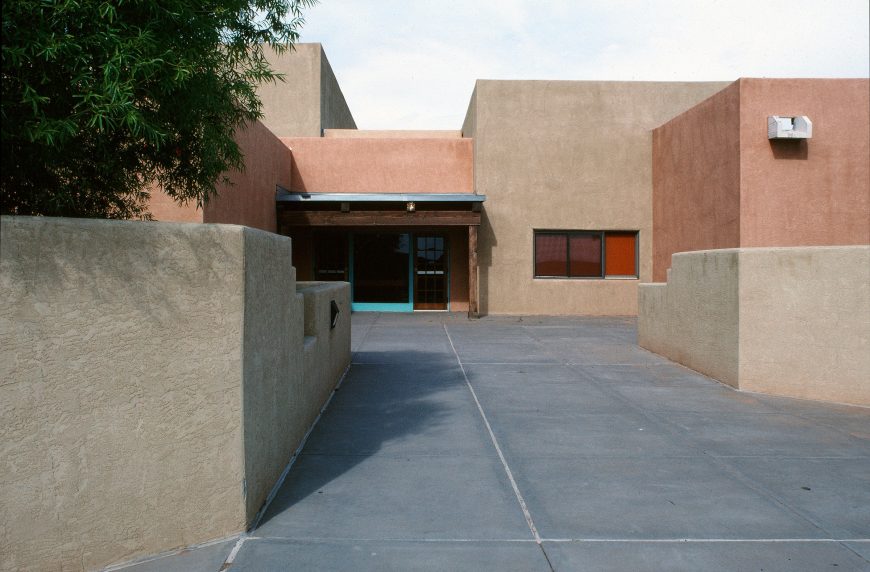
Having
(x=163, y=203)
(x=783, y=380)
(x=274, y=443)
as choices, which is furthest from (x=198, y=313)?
(x=163, y=203)

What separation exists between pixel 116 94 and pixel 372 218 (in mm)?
12469

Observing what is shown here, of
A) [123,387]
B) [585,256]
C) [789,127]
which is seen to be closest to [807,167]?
[789,127]

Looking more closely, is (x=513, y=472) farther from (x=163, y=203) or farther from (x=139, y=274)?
(x=163, y=203)

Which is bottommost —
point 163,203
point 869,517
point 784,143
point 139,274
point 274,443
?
point 869,517

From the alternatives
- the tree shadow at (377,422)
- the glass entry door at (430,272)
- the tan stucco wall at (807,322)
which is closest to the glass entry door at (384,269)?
the glass entry door at (430,272)

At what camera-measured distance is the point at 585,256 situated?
1780 centimetres

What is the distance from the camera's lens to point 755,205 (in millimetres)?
13414

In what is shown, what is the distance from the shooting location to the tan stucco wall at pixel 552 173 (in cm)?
1756

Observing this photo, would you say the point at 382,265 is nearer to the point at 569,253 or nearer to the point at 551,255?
the point at 551,255

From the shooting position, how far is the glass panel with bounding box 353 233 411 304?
1872cm

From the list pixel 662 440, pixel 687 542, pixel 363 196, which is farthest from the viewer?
pixel 363 196

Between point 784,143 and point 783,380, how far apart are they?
810cm

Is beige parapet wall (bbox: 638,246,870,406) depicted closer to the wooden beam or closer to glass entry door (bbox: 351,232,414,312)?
the wooden beam

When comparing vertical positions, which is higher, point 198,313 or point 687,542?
point 198,313
